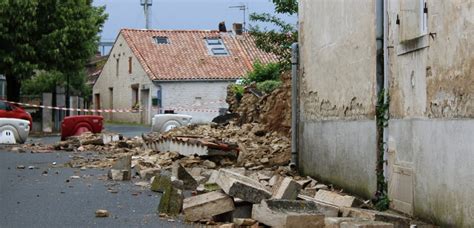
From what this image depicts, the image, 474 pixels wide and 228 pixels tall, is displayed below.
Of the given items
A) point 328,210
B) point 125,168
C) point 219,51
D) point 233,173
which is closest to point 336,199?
point 328,210

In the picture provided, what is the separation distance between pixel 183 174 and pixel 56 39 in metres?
23.9

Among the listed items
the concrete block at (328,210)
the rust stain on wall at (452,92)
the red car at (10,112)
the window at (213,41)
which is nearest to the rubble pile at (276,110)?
the concrete block at (328,210)

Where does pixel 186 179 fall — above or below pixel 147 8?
below

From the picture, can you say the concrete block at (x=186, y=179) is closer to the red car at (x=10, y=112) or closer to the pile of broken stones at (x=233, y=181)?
the pile of broken stones at (x=233, y=181)

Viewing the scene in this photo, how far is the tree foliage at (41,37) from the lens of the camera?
34.9 meters

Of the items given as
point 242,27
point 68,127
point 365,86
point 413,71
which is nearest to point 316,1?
point 365,86

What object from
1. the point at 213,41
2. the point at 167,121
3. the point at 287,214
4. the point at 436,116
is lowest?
the point at 287,214

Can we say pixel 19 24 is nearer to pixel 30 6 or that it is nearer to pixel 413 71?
pixel 30 6

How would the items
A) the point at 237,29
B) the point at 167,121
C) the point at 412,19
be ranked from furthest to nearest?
1. the point at 237,29
2. the point at 167,121
3. the point at 412,19

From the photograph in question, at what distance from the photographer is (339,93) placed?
40.7ft

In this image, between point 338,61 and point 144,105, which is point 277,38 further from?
point 144,105

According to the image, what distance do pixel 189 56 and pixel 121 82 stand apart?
7.61 meters

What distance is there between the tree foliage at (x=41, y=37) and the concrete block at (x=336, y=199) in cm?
2634

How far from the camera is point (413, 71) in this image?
954 cm
